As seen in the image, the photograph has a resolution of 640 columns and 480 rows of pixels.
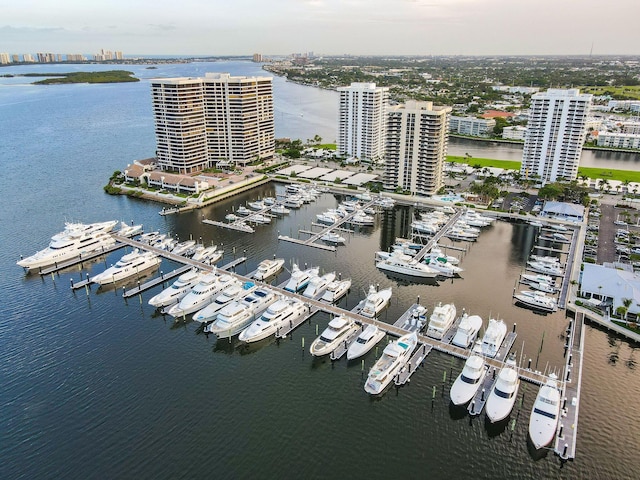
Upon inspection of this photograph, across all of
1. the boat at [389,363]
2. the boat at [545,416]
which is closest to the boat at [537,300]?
the boat at [545,416]

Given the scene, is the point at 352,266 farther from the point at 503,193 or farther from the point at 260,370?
the point at 503,193

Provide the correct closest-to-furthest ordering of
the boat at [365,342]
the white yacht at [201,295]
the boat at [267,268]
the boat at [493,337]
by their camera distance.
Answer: the boat at [493,337] → the boat at [365,342] → the white yacht at [201,295] → the boat at [267,268]

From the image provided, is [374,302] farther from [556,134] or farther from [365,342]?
[556,134]

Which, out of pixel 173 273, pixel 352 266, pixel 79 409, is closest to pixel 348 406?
pixel 79 409

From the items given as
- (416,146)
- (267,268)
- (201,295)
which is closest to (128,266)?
(201,295)

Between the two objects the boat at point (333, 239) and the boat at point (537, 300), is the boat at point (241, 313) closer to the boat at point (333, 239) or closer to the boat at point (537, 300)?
the boat at point (333, 239)
